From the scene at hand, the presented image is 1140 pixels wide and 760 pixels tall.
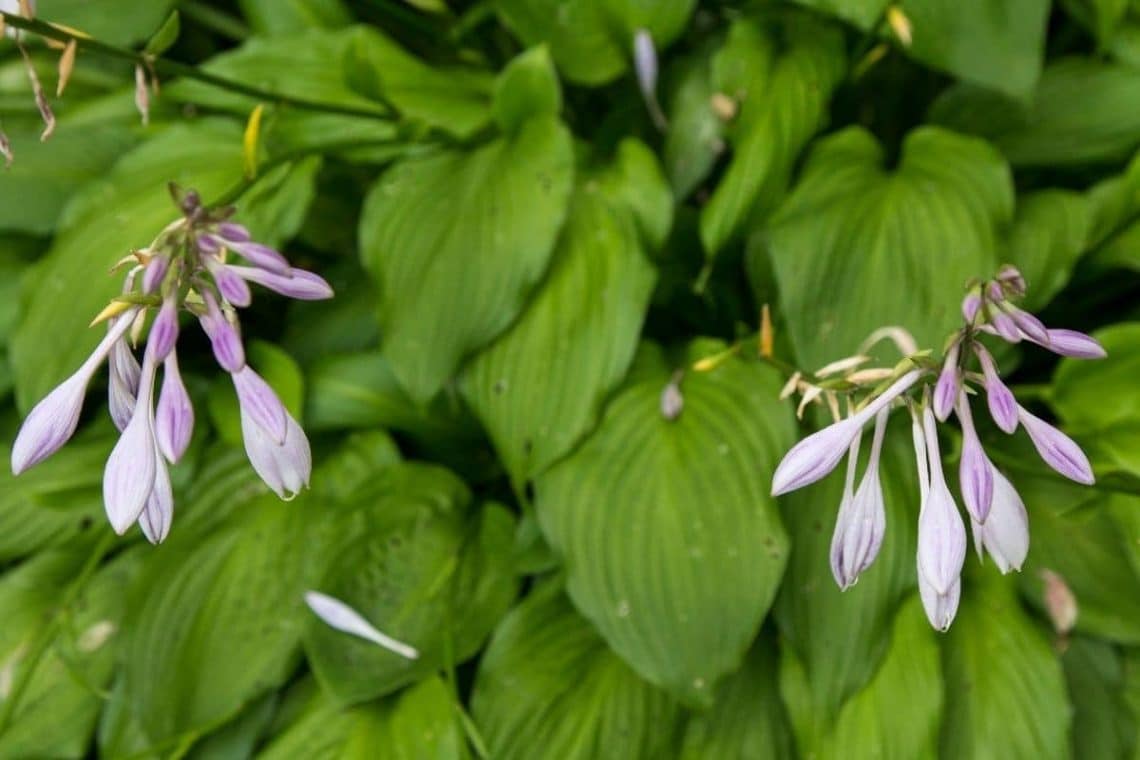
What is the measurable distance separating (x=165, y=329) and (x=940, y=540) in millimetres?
518

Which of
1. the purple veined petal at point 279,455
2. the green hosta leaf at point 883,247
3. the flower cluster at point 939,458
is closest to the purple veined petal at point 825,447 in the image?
the flower cluster at point 939,458

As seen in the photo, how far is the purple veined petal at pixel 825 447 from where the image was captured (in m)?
0.72

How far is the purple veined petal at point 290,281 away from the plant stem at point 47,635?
0.85m

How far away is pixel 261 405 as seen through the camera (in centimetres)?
67

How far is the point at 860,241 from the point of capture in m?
1.34

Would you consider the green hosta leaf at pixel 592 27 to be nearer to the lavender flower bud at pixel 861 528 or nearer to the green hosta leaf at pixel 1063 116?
the green hosta leaf at pixel 1063 116

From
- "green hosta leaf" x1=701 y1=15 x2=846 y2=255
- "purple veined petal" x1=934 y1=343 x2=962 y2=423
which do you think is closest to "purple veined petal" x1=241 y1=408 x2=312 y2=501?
"purple veined petal" x1=934 y1=343 x2=962 y2=423

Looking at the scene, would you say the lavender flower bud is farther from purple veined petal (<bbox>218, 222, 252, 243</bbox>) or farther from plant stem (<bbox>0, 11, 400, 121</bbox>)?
plant stem (<bbox>0, 11, 400, 121</bbox>)

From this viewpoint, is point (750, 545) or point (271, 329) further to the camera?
point (271, 329)

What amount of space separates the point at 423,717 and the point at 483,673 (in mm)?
91

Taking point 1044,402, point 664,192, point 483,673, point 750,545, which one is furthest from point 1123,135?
point 483,673

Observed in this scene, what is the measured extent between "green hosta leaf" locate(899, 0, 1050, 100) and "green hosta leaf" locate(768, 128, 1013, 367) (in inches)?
3.6

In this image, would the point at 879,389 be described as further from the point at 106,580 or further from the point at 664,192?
the point at 106,580

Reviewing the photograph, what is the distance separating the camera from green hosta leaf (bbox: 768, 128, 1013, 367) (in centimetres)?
129
